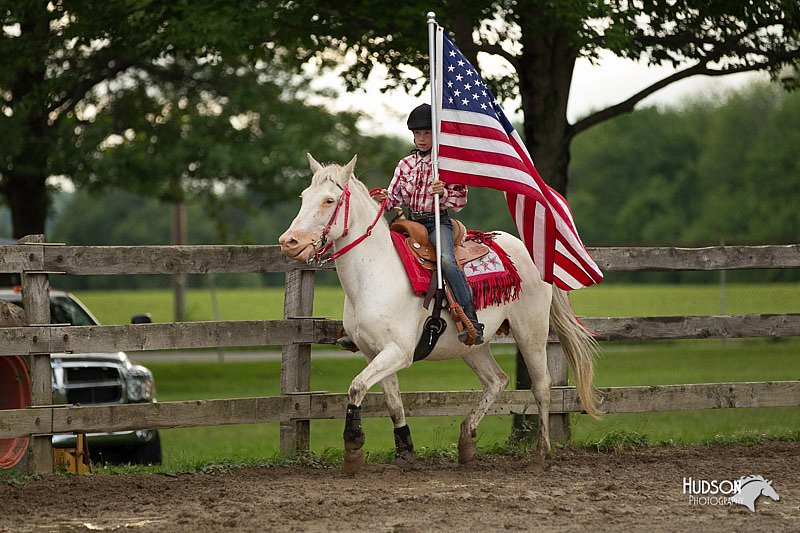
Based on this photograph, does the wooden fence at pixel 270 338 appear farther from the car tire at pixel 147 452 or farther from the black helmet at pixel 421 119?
the car tire at pixel 147 452

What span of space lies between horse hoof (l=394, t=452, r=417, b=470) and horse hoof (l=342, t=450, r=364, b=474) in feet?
1.30

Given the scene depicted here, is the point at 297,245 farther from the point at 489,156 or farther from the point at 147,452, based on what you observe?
the point at 147,452

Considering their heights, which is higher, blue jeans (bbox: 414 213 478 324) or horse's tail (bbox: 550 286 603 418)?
blue jeans (bbox: 414 213 478 324)

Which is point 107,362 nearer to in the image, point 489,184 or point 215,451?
point 215,451

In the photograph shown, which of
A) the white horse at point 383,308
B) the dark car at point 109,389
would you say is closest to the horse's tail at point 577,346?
the white horse at point 383,308

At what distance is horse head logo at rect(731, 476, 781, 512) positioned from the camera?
6.46 metres

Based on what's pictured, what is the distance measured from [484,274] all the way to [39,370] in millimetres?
3290

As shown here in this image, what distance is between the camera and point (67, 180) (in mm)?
18047

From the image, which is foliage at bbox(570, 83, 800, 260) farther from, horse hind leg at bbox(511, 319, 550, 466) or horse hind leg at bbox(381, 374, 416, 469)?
horse hind leg at bbox(381, 374, 416, 469)

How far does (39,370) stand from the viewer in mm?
7391

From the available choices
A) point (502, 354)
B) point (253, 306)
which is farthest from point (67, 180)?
point (253, 306)

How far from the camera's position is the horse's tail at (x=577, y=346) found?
8180mm

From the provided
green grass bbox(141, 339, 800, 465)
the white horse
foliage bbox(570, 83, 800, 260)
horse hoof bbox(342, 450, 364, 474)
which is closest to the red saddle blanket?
the white horse

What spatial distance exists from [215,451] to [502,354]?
13.7 metres
